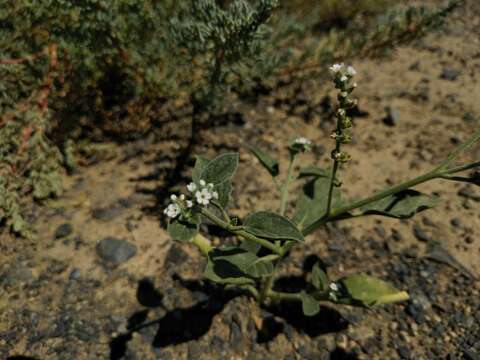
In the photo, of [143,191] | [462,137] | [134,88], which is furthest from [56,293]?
[462,137]

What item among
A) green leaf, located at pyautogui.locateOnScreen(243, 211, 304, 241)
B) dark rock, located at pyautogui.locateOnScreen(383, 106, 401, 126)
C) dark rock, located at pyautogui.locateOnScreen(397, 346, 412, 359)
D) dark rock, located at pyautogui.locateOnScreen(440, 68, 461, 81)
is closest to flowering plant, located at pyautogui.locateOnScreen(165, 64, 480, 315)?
green leaf, located at pyautogui.locateOnScreen(243, 211, 304, 241)

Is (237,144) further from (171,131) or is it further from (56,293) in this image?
(56,293)

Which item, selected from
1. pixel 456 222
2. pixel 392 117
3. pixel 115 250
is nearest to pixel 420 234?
pixel 456 222

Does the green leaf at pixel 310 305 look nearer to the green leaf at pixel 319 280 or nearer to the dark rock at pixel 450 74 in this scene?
the green leaf at pixel 319 280

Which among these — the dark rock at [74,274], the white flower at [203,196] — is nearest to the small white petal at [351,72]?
the white flower at [203,196]

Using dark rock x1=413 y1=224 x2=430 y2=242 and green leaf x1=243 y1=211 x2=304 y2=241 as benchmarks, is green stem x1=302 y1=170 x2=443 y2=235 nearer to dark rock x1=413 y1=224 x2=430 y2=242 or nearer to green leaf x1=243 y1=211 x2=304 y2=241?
green leaf x1=243 y1=211 x2=304 y2=241

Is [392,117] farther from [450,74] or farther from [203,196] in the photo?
[203,196]
